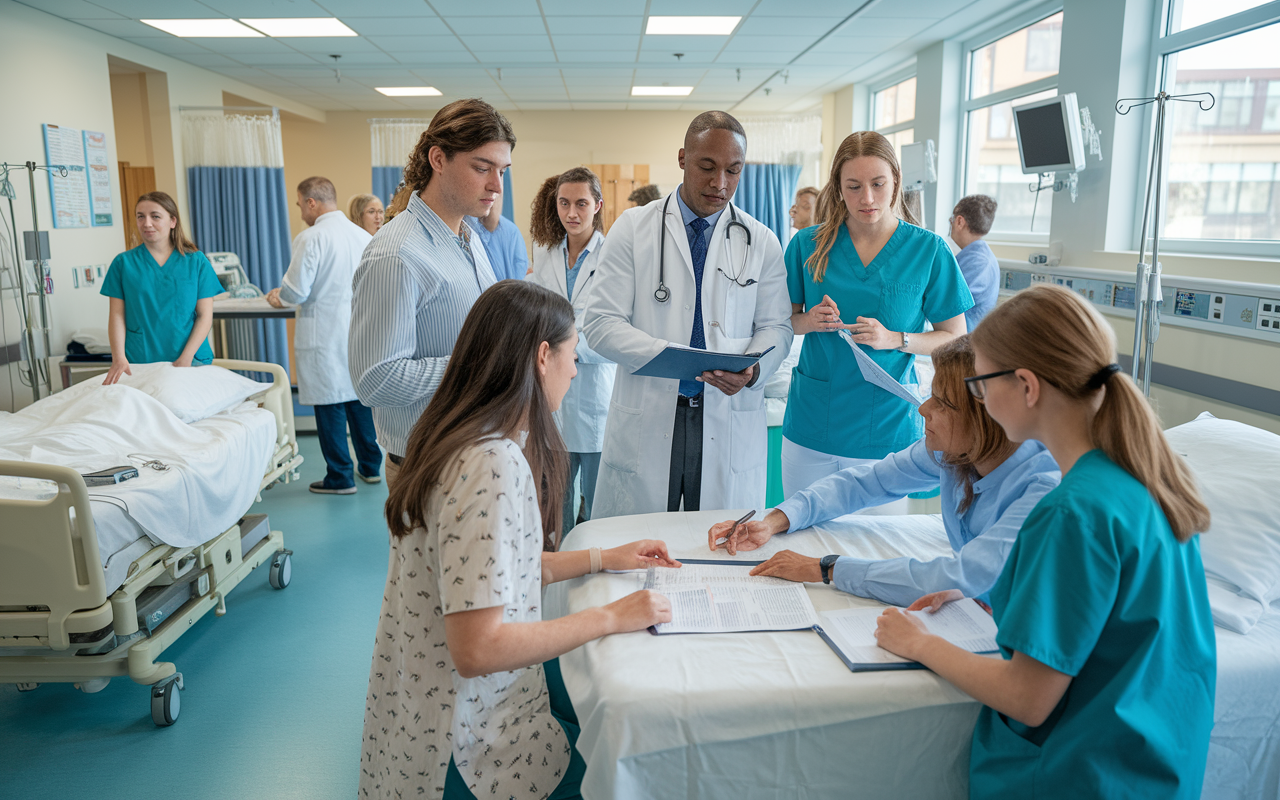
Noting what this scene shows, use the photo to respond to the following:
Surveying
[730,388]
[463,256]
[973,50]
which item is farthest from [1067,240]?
[463,256]

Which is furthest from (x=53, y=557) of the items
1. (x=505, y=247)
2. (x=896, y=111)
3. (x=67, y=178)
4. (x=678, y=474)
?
(x=896, y=111)

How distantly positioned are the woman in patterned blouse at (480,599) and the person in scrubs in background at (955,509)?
0.37 m

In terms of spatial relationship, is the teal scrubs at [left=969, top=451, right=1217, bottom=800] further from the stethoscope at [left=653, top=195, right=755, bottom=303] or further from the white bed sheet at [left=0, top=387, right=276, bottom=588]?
the white bed sheet at [left=0, top=387, right=276, bottom=588]

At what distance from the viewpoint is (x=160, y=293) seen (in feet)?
12.1

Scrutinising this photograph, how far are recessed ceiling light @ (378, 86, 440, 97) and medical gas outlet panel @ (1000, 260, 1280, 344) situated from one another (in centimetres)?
631

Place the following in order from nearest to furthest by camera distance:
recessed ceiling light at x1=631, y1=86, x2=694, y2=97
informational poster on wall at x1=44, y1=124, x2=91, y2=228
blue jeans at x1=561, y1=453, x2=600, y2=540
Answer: blue jeans at x1=561, y1=453, x2=600, y2=540 → informational poster on wall at x1=44, y1=124, x2=91, y2=228 → recessed ceiling light at x1=631, y1=86, x2=694, y2=97

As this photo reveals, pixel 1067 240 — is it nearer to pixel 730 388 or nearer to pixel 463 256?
pixel 730 388

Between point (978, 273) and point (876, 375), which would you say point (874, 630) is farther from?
point (978, 273)

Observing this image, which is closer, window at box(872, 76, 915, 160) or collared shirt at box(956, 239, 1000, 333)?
collared shirt at box(956, 239, 1000, 333)

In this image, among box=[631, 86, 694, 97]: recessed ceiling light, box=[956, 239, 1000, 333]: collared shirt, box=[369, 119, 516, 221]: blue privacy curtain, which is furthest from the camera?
box=[631, 86, 694, 97]: recessed ceiling light

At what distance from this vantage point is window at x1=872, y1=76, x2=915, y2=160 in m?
7.49

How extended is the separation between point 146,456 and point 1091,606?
2.55m

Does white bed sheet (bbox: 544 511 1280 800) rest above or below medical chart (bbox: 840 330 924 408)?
below

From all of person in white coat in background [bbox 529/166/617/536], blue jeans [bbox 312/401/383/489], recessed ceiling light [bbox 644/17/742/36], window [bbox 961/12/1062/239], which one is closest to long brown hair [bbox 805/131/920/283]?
person in white coat in background [bbox 529/166/617/536]
